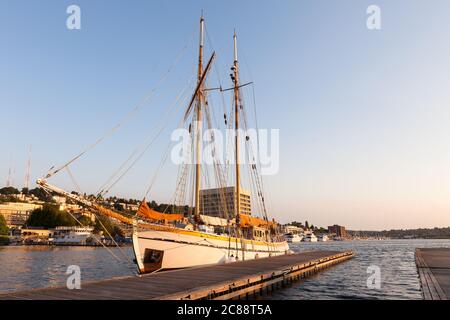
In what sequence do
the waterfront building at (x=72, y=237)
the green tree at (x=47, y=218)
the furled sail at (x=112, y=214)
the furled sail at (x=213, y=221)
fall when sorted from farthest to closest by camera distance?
the green tree at (x=47, y=218) → the waterfront building at (x=72, y=237) → the furled sail at (x=213, y=221) → the furled sail at (x=112, y=214)

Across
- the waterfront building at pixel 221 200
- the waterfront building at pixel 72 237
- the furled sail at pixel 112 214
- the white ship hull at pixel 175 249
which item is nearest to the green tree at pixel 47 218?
the waterfront building at pixel 72 237

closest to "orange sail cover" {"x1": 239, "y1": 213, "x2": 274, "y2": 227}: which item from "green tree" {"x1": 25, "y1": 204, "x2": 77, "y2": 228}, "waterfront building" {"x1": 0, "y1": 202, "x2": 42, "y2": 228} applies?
"green tree" {"x1": 25, "y1": 204, "x2": 77, "y2": 228}

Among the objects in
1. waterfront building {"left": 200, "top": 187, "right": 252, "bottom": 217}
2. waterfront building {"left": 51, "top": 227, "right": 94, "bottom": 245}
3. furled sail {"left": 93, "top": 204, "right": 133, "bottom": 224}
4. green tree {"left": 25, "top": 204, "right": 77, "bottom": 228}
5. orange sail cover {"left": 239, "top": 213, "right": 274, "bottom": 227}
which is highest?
waterfront building {"left": 200, "top": 187, "right": 252, "bottom": 217}

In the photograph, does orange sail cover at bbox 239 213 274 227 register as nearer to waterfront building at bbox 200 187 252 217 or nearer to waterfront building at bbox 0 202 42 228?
waterfront building at bbox 200 187 252 217

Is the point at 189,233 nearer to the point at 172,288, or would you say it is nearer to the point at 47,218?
the point at 172,288

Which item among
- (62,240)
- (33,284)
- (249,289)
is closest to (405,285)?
(249,289)

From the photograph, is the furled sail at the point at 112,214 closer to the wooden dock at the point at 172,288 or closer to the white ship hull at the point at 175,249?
the white ship hull at the point at 175,249

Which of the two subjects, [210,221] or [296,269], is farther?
[210,221]

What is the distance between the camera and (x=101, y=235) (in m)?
178

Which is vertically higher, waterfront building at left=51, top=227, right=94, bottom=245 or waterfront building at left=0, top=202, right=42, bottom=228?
waterfront building at left=0, top=202, right=42, bottom=228

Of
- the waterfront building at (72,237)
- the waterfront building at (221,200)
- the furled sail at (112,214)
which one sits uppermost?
the waterfront building at (221,200)

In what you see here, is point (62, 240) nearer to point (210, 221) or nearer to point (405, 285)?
point (210, 221)
